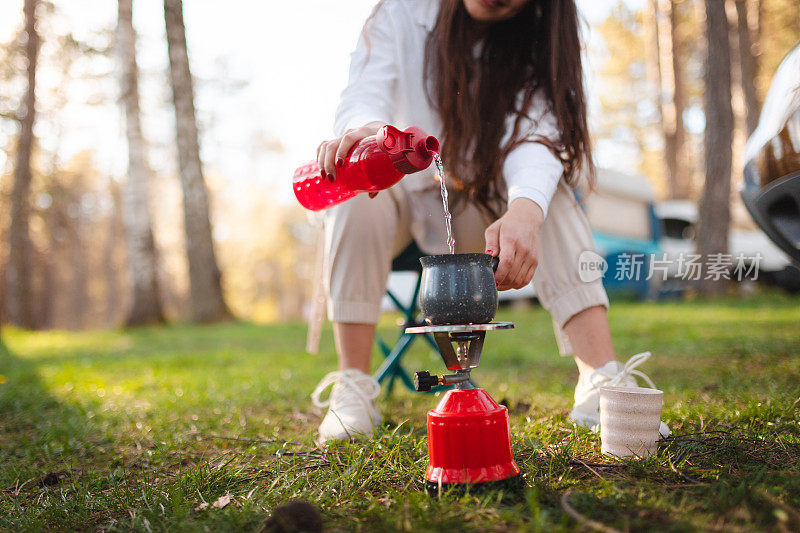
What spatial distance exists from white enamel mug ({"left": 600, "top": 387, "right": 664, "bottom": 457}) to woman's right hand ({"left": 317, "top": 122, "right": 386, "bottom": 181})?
0.93 metres

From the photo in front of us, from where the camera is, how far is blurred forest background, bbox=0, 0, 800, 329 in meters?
8.62

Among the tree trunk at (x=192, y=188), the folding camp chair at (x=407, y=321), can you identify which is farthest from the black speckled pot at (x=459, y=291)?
the tree trunk at (x=192, y=188)

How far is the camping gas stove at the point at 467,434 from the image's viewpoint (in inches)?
51.1

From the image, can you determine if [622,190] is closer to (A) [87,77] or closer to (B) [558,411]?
(B) [558,411]

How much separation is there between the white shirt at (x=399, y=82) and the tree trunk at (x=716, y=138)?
6.46 meters

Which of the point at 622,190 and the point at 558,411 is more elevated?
the point at 622,190

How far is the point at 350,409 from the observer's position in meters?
1.93

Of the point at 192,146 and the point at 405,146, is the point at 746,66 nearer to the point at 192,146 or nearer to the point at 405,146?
the point at 192,146

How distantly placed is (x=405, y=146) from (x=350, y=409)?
0.88m

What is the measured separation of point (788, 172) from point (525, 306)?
7.17m

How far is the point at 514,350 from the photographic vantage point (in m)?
4.25

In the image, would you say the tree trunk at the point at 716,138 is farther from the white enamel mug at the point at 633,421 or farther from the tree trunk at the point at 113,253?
the tree trunk at the point at 113,253

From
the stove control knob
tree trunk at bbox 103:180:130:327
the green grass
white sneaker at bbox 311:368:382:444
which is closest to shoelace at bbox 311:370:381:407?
white sneaker at bbox 311:368:382:444

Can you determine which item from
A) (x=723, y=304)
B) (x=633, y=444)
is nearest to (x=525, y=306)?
(x=723, y=304)
